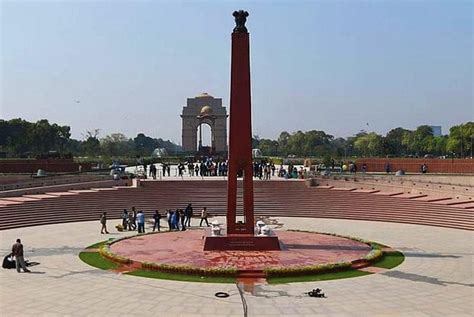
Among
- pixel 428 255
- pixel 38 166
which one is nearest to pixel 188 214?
pixel 428 255

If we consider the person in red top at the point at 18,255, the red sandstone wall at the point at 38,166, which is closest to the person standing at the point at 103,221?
the person in red top at the point at 18,255

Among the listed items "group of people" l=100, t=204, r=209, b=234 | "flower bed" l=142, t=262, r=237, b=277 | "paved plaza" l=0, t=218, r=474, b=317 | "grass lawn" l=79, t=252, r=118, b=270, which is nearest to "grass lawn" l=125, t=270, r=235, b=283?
"flower bed" l=142, t=262, r=237, b=277

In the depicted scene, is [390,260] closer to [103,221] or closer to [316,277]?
[316,277]

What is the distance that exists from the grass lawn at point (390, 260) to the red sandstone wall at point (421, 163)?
96.9 feet

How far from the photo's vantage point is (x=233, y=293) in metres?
13.7

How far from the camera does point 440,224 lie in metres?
26.2

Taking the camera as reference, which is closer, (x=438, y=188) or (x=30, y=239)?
(x=30, y=239)

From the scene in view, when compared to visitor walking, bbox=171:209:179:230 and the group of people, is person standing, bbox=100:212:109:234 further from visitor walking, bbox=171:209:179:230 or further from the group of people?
visitor walking, bbox=171:209:179:230

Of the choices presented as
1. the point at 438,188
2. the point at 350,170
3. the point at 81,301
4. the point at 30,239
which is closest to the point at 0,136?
the point at 350,170

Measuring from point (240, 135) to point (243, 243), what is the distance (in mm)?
4332

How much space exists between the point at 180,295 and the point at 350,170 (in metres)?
34.6

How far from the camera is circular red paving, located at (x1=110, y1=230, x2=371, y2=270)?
16891mm

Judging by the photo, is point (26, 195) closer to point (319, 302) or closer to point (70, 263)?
point (70, 263)

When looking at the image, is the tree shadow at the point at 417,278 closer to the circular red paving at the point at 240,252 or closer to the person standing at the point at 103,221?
the circular red paving at the point at 240,252
